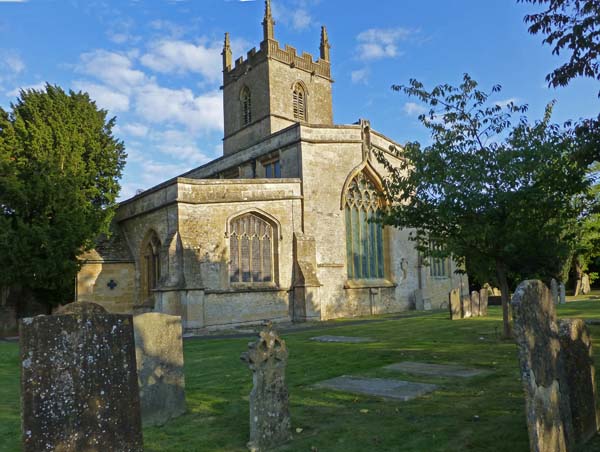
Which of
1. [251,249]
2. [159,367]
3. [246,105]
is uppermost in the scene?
[246,105]

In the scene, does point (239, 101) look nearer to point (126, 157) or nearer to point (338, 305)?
point (126, 157)

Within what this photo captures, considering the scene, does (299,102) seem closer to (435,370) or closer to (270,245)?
(270,245)

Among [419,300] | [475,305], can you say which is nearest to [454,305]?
[475,305]

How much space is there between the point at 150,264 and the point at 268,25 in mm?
19663

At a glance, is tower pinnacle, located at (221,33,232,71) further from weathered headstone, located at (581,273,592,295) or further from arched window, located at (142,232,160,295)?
weathered headstone, located at (581,273,592,295)

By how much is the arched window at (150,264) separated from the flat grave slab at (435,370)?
1478 centimetres

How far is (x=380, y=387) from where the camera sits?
7.22 meters

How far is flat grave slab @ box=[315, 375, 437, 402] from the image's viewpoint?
679 centimetres

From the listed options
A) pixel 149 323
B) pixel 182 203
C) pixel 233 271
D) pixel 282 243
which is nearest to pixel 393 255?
pixel 282 243

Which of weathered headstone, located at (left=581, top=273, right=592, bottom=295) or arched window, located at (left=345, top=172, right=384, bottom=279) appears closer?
arched window, located at (left=345, top=172, right=384, bottom=279)

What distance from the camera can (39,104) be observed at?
20453 mm

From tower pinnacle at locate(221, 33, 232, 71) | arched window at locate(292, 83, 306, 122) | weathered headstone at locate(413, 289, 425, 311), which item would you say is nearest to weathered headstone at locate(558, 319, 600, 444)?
weathered headstone at locate(413, 289, 425, 311)

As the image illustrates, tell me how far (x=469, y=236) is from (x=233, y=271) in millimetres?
11043

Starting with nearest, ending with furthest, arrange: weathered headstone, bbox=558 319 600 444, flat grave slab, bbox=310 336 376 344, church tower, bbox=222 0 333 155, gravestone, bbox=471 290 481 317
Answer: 1. weathered headstone, bbox=558 319 600 444
2. flat grave slab, bbox=310 336 376 344
3. gravestone, bbox=471 290 481 317
4. church tower, bbox=222 0 333 155
